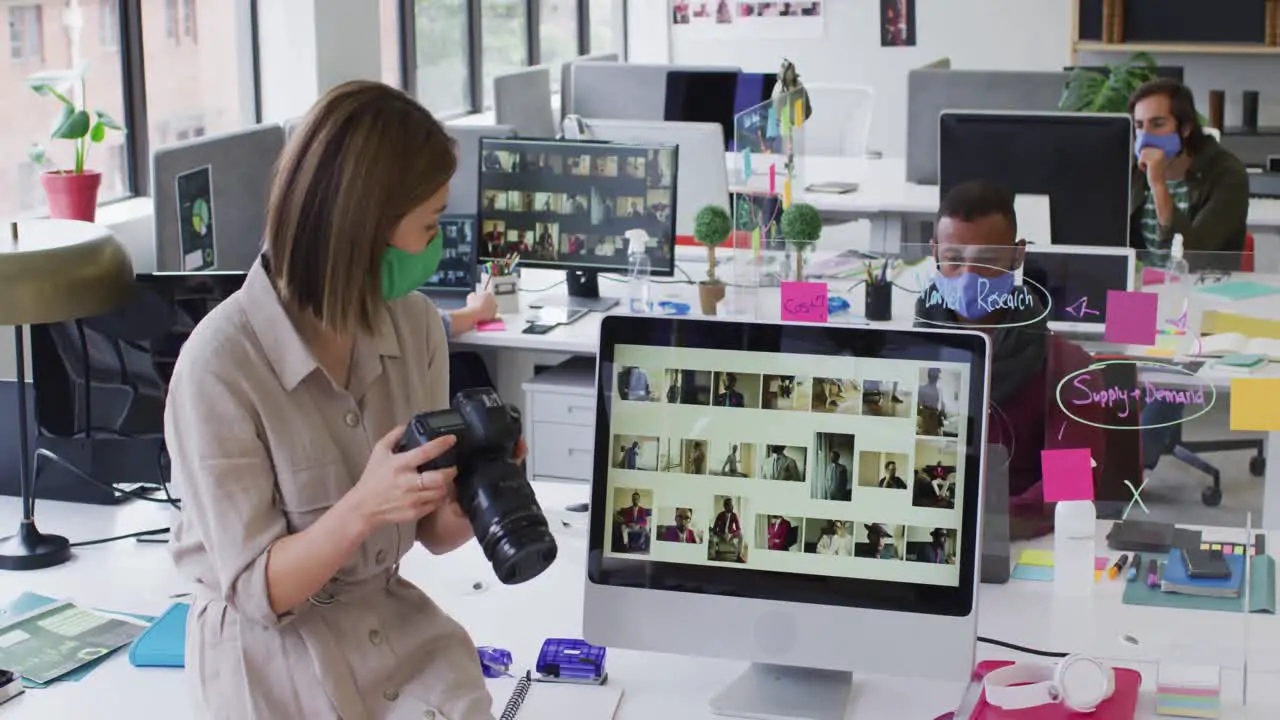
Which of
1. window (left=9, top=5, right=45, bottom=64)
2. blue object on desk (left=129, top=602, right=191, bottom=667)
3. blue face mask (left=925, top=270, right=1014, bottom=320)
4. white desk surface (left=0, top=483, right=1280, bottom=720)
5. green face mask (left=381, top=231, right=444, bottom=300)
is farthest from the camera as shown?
window (left=9, top=5, right=45, bottom=64)

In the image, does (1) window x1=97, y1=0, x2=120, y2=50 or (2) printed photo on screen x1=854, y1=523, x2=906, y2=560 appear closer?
(2) printed photo on screen x1=854, y1=523, x2=906, y2=560

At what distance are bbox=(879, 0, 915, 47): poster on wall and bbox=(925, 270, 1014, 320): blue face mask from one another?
593 cm

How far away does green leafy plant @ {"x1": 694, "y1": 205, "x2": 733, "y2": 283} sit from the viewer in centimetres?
359

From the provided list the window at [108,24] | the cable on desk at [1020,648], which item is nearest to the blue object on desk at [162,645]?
the cable on desk at [1020,648]

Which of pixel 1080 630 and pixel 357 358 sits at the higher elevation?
pixel 357 358

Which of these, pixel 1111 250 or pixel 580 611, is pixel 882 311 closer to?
→ pixel 1111 250

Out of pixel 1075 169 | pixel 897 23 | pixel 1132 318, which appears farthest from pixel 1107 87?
pixel 897 23

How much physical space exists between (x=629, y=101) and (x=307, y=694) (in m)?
4.42

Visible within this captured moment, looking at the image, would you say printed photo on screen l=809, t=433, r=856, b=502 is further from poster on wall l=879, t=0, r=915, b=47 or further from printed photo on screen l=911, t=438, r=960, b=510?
poster on wall l=879, t=0, r=915, b=47

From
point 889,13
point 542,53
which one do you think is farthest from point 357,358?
point 889,13

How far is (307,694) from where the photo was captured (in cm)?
150

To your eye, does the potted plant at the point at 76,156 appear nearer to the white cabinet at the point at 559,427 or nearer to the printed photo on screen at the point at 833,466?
the white cabinet at the point at 559,427

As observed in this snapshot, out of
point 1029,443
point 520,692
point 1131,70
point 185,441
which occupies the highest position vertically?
point 1131,70

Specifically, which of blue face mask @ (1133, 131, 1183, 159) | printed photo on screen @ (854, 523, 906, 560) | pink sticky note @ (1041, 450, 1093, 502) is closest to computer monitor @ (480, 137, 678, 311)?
blue face mask @ (1133, 131, 1183, 159)
